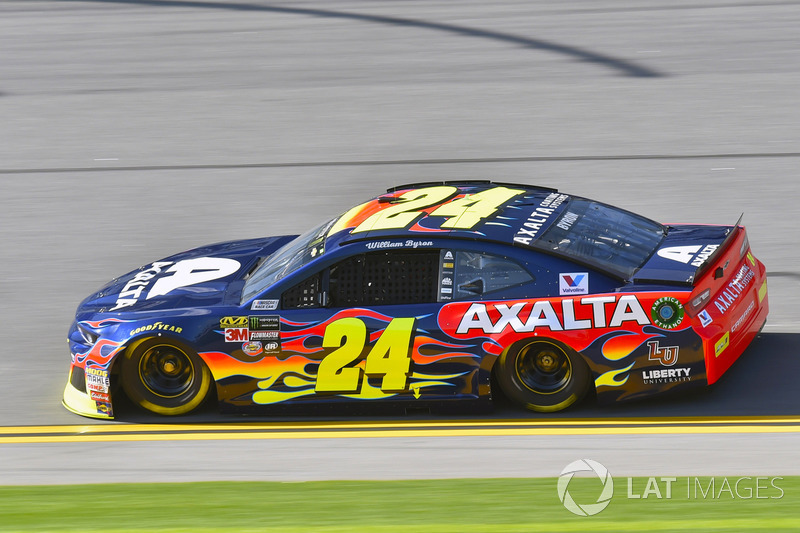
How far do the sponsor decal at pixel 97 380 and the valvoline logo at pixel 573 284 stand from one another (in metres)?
2.90

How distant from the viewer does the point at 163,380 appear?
701cm

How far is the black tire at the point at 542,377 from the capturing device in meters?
6.50

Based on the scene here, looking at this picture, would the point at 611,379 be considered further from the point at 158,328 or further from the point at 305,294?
the point at 158,328

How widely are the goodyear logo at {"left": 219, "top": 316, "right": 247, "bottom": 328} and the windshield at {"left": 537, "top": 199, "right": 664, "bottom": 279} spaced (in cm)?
185

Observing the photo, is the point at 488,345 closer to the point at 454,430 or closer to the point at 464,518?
the point at 454,430

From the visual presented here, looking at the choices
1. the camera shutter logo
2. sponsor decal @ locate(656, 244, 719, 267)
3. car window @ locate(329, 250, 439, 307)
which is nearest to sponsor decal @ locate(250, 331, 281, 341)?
car window @ locate(329, 250, 439, 307)

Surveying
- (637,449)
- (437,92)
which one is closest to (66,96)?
(437,92)

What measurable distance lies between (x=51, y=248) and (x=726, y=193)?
641 cm

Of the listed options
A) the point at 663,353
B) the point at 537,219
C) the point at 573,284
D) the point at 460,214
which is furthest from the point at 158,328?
the point at 663,353

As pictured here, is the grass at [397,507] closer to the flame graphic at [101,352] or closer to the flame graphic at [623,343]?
Answer: the flame graphic at [623,343]

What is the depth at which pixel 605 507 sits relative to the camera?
5.02m

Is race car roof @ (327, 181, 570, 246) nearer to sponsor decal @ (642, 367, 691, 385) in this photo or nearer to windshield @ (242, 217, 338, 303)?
Result: windshield @ (242, 217, 338, 303)

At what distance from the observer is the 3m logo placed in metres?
6.32

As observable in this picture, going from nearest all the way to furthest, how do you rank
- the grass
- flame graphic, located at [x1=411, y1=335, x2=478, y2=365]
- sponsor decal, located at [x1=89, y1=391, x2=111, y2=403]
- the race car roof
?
the grass < flame graphic, located at [x1=411, y1=335, x2=478, y2=365] < the race car roof < sponsor decal, located at [x1=89, y1=391, x2=111, y2=403]
